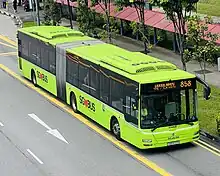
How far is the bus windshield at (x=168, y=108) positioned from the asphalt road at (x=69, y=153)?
117 centimetres

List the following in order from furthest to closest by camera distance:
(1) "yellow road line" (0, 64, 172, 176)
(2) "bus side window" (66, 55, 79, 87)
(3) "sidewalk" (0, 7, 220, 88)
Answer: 1. (3) "sidewalk" (0, 7, 220, 88)
2. (2) "bus side window" (66, 55, 79, 87)
3. (1) "yellow road line" (0, 64, 172, 176)

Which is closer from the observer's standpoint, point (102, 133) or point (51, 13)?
point (102, 133)

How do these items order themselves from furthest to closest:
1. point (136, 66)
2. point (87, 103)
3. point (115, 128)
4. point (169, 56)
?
point (169, 56) < point (87, 103) < point (115, 128) < point (136, 66)

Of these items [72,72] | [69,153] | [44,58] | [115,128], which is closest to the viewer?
[69,153]

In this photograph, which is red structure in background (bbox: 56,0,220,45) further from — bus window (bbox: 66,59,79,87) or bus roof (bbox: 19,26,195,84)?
bus window (bbox: 66,59,79,87)

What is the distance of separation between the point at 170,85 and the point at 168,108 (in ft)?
2.64

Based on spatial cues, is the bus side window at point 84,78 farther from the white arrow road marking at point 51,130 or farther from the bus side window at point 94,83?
the white arrow road marking at point 51,130

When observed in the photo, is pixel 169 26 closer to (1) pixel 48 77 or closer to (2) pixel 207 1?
(1) pixel 48 77

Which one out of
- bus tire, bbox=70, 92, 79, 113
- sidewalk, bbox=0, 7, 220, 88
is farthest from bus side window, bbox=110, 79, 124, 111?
sidewalk, bbox=0, 7, 220, 88

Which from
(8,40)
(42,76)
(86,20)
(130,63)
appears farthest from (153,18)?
(130,63)

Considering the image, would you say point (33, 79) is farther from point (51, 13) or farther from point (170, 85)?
point (170, 85)

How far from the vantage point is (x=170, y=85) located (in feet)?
74.0

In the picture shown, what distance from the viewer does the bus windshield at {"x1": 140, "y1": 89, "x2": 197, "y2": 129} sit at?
22.4 meters

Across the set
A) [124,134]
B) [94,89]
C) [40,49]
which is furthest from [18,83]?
[124,134]
